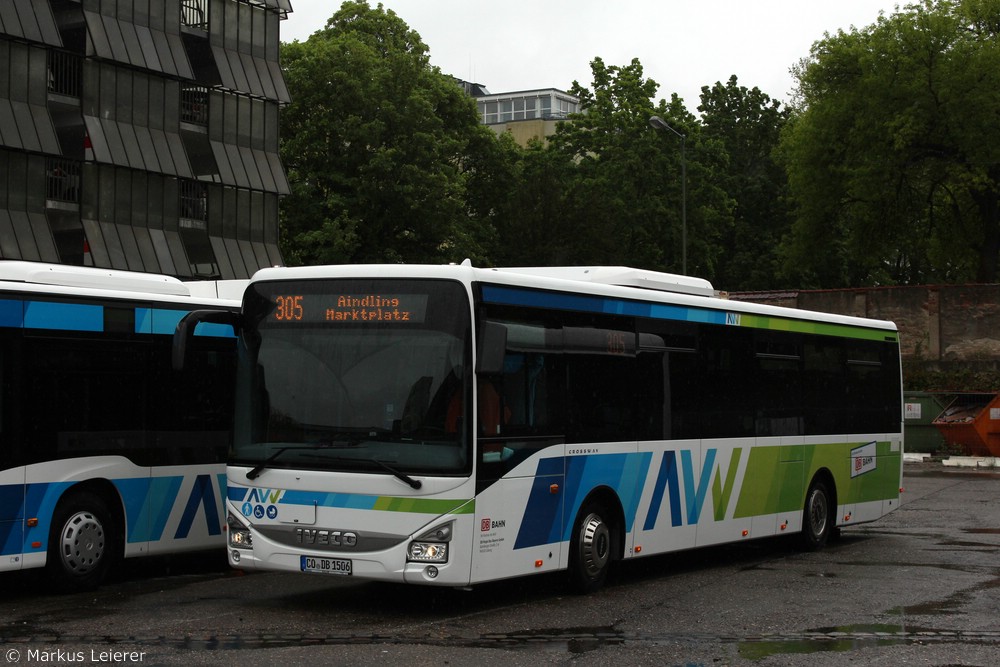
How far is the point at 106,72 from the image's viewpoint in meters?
43.2

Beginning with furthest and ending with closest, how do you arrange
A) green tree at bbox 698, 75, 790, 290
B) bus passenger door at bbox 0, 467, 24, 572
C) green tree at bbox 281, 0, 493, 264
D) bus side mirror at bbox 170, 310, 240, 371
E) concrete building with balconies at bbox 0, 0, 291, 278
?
green tree at bbox 698, 75, 790, 290, green tree at bbox 281, 0, 493, 264, concrete building with balconies at bbox 0, 0, 291, 278, bus passenger door at bbox 0, 467, 24, 572, bus side mirror at bbox 170, 310, 240, 371

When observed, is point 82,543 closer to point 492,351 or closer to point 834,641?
point 492,351

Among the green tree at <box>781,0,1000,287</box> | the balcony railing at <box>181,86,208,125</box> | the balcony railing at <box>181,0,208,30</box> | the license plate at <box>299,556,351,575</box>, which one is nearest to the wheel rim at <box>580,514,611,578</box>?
the license plate at <box>299,556,351,575</box>

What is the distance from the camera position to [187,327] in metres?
11.5

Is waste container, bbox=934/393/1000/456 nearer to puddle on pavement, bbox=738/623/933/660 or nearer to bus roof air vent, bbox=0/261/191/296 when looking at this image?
puddle on pavement, bbox=738/623/933/660

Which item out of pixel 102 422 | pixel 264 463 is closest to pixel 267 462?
pixel 264 463

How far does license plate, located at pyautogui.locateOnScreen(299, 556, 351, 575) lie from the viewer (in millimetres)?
10992

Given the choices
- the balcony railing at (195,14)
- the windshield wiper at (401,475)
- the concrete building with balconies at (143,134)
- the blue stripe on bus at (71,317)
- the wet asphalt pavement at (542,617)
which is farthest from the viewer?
the balcony railing at (195,14)

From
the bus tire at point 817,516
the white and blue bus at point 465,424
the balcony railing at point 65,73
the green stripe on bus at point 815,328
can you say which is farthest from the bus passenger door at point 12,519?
the balcony railing at point 65,73

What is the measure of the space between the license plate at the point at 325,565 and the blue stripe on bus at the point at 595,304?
7.65 ft

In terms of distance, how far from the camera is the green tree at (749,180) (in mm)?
74500

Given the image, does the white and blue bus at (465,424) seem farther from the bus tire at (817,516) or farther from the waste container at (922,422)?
the waste container at (922,422)

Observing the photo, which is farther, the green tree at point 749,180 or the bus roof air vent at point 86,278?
the green tree at point 749,180

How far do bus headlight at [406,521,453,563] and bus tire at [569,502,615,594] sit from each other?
1.87 metres
